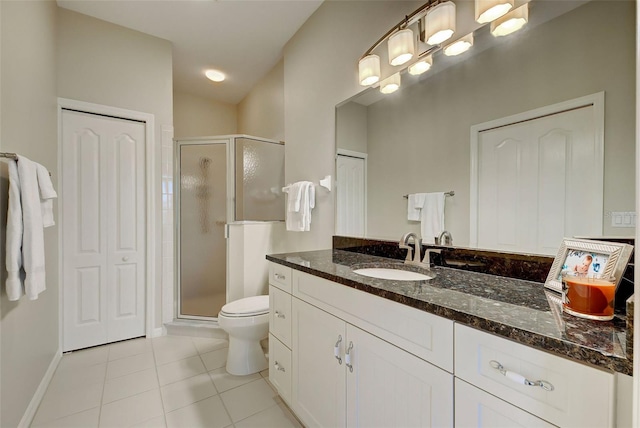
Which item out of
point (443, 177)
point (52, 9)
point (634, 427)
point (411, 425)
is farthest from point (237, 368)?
point (52, 9)

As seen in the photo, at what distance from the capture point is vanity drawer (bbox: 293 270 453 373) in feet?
2.64

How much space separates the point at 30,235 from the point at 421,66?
2.17 meters

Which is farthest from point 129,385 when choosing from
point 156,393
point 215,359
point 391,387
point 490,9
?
point 490,9

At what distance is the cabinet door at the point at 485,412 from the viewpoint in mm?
643

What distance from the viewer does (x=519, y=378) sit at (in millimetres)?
632

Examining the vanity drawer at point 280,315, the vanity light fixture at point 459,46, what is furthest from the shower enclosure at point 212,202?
the vanity light fixture at point 459,46

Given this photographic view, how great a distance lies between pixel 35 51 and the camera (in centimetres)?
176

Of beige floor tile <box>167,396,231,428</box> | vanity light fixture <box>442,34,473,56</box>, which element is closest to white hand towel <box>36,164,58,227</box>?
beige floor tile <box>167,396,231,428</box>

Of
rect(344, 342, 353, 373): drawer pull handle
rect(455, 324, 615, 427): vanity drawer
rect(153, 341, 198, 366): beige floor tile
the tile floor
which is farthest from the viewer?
rect(153, 341, 198, 366): beige floor tile

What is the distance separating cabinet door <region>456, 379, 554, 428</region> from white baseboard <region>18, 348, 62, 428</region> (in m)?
2.06

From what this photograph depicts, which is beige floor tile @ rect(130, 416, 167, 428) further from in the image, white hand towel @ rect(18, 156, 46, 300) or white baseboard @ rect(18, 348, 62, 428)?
white hand towel @ rect(18, 156, 46, 300)

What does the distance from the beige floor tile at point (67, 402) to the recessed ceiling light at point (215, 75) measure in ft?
10.3

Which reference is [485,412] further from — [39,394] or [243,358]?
[39,394]

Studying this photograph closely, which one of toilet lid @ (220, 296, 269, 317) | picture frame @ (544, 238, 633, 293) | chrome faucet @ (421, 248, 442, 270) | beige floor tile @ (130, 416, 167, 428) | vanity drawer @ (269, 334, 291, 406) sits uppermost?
picture frame @ (544, 238, 633, 293)
